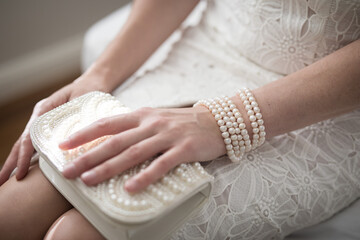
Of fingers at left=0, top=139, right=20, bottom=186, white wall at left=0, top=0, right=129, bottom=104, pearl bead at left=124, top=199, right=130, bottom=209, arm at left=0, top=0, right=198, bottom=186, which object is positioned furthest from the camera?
white wall at left=0, top=0, right=129, bottom=104

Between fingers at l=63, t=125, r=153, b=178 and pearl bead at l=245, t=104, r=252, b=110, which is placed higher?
fingers at l=63, t=125, r=153, b=178

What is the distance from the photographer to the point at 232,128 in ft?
2.11

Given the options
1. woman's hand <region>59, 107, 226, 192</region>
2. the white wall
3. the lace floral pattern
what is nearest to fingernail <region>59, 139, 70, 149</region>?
woman's hand <region>59, 107, 226, 192</region>

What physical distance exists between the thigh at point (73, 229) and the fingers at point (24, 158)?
5.7 inches

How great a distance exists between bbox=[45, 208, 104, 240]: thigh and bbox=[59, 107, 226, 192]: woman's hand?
121 mm

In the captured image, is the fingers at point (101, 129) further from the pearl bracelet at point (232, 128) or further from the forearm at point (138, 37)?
the forearm at point (138, 37)


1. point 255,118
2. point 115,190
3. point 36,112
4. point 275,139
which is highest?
point 36,112

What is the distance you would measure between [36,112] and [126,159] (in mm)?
344

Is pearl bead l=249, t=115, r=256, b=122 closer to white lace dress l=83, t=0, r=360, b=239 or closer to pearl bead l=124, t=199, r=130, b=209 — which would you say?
white lace dress l=83, t=0, r=360, b=239

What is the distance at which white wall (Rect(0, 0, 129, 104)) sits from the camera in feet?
5.56

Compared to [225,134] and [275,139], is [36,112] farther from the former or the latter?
[275,139]

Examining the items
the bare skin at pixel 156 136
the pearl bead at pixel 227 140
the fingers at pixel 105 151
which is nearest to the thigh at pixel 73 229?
the bare skin at pixel 156 136

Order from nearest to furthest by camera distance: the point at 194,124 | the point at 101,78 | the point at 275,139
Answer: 1. the point at 194,124
2. the point at 275,139
3. the point at 101,78

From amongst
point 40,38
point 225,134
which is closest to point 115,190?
point 225,134
